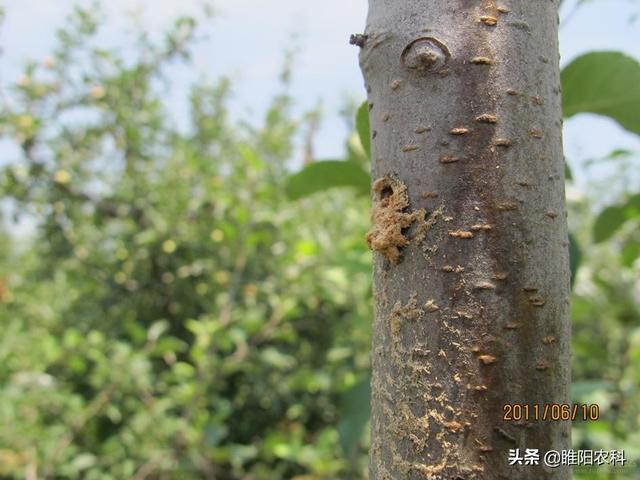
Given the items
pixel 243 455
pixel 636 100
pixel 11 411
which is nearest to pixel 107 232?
pixel 11 411

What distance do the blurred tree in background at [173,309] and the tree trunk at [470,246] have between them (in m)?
1.38

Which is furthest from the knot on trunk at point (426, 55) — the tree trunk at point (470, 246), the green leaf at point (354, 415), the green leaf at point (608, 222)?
the green leaf at point (608, 222)

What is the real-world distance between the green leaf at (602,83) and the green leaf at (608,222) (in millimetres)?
509

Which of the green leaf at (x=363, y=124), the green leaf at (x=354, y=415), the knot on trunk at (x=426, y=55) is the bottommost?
the green leaf at (x=354, y=415)

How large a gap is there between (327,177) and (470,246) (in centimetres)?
73

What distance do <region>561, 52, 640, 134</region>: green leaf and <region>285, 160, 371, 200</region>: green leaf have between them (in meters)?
0.38

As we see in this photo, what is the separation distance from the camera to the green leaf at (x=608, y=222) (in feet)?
4.42

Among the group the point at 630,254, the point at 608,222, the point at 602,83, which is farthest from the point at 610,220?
the point at 602,83

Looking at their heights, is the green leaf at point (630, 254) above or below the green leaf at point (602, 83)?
below
